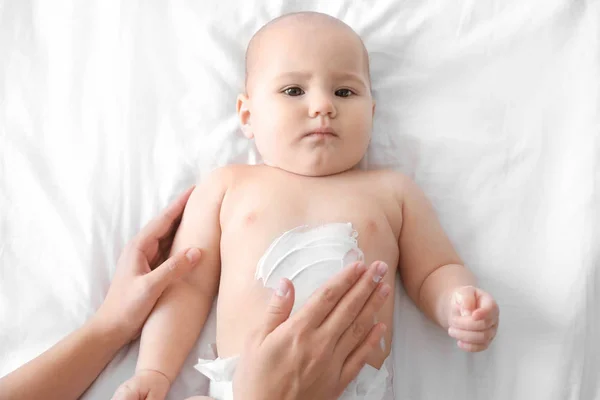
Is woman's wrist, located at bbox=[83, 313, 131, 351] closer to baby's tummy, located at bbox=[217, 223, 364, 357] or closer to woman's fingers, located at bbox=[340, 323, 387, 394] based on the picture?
baby's tummy, located at bbox=[217, 223, 364, 357]

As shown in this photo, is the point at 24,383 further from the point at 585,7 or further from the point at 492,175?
the point at 585,7

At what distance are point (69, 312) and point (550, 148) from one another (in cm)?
106

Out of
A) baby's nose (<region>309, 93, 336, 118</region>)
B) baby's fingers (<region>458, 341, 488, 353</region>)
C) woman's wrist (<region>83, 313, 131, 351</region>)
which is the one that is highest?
baby's nose (<region>309, 93, 336, 118</region>)

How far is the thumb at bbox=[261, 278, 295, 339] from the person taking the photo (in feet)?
3.24

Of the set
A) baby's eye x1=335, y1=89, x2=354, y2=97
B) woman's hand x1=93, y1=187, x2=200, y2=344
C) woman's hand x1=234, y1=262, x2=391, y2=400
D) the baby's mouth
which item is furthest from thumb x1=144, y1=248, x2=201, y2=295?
baby's eye x1=335, y1=89, x2=354, y2=97

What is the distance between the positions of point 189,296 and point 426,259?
0.48 metres

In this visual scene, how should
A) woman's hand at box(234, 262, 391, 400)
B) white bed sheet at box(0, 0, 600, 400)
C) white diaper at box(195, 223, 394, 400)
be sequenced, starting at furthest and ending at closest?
white bed sheet at box(0, 0, 600, 400)
white diaper at box(195, 223, 394, 400)
woman's hand at box(234, 262, 391, 400)

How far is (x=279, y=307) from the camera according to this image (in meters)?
0.99

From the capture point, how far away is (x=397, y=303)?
49.2 inches

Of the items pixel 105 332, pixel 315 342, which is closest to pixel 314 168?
pixel 315 342

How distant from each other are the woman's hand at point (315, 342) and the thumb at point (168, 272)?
0.24m

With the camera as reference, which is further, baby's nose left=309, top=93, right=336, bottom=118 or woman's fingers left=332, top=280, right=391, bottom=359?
baby's nose left=309, top=93, right=336, bottom=118

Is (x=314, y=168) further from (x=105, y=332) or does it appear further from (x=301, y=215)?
(x=105, y=332)

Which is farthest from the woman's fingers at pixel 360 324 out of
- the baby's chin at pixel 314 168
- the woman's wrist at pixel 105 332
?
the woman's wrist at pixel 105 332
